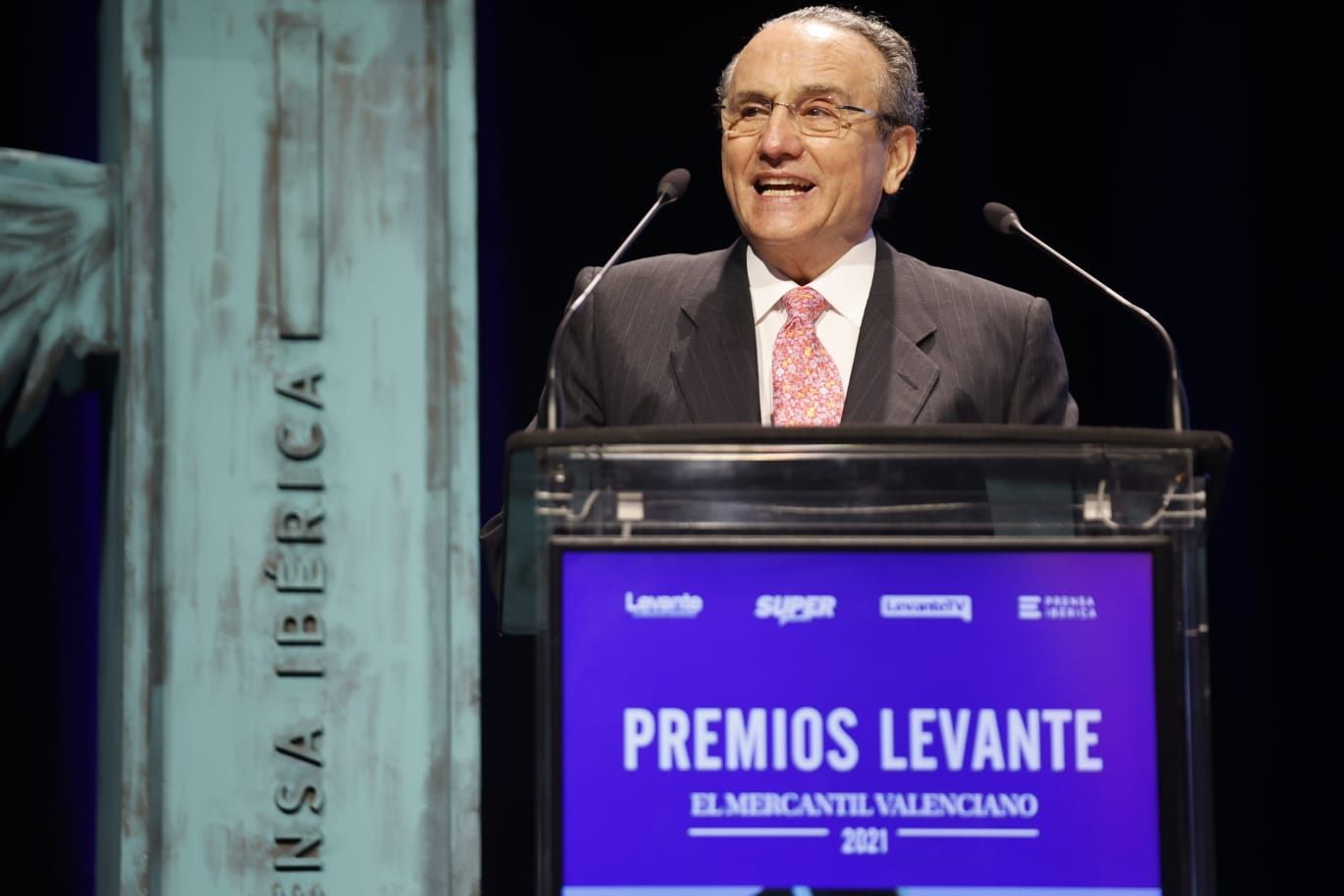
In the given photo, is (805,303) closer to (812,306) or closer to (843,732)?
(812,306)

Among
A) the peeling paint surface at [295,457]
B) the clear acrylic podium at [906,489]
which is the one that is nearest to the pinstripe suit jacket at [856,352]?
the peeling paint surface at [295,457]

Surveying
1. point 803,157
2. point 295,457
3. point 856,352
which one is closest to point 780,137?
point 803,157

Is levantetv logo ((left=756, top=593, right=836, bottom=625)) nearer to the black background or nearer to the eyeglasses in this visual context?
the eyeglasses

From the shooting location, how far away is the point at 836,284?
1909 millimetres

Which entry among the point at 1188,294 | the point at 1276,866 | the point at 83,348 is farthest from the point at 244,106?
the point at 1276,866

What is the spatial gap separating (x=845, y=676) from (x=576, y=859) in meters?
0.21

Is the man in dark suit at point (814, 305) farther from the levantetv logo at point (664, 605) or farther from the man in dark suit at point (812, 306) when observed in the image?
the levantetv logo at point (664, 605)

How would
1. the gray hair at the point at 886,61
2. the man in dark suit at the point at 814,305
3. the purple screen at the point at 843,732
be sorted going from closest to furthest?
the purple screen at the point at 843,732 < the man in dark suit at the point at 814,305 < the gray hair at the point at 886,61

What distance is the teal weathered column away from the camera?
2.02 meters

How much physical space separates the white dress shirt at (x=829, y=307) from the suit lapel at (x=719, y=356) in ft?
0.06

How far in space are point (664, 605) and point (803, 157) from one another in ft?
2.81

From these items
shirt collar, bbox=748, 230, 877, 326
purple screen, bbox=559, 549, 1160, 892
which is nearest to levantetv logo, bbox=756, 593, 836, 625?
purple screen, bbox=559, 549, 1160, 892

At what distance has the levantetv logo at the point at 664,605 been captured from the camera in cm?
121

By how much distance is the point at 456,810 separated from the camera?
81.1 inches
